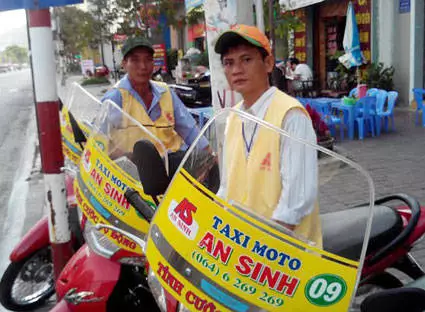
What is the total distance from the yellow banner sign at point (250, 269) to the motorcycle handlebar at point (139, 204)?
0.51 m

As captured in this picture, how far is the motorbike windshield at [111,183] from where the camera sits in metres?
2.39

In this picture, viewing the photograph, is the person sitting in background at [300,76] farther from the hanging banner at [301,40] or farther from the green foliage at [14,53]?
the green foliage at [14,53]

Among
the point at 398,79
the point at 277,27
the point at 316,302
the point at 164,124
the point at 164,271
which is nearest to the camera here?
the point at 316,302

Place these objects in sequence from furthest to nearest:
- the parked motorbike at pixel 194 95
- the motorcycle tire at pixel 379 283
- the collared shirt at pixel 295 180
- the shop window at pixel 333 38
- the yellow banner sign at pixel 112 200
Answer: the shop window at pixel 333 38, the parked motorbike at pixel 194 95, the motorcycle tire at pixel 379 283, the yellow banner sign at pixel 112 200, the collared shirt at pixel 295 180

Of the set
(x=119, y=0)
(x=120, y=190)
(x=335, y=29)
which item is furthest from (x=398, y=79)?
(x=120, y=190)

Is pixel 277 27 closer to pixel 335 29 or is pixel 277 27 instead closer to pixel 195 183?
pixel 335 29

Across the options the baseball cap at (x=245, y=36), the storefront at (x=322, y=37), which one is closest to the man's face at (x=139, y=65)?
the baseball cap at (x=245, y=36)

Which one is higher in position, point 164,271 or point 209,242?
point 209,242

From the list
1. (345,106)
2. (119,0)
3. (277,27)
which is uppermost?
(119,0)

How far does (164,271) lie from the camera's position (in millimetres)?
1693

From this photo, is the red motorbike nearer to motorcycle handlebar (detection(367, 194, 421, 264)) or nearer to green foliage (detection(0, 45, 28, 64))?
motorcycle handlebar (detection(367, 194, 421, 264))

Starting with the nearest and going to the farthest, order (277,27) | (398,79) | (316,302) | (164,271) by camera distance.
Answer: (316,302) → (164,271) → (277,27) → (398,79)

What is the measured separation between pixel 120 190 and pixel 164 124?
44.9 inches

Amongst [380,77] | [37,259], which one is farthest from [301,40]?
[37,259]
